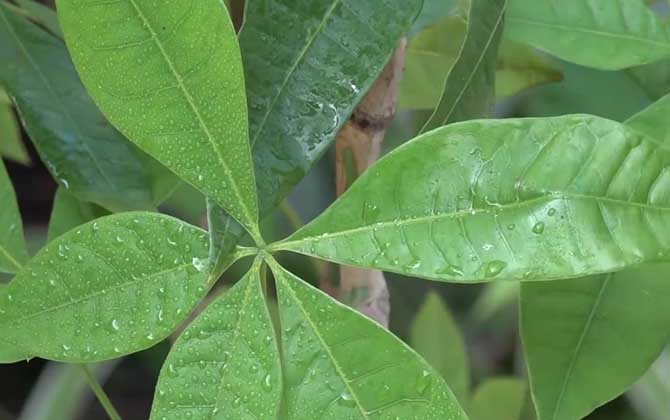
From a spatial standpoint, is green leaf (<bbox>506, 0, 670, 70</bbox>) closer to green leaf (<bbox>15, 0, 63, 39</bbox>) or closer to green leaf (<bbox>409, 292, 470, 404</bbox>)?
green leaf (<bbox>15, 0, 63, 39</bbox>)

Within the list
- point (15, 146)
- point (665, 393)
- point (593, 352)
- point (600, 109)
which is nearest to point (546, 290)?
point (593, 352)

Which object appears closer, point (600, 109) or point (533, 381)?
point (533, 381)

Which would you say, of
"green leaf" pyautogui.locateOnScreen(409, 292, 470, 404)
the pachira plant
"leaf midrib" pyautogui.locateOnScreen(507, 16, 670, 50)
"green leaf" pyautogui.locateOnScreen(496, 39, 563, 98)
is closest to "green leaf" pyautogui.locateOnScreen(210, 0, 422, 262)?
the pachira plant

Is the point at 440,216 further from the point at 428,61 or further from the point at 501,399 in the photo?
the point at 501,399

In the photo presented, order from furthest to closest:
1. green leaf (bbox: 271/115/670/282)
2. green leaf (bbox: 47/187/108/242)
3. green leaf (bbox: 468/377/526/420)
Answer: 1. green leaf (bbox: 468/377/526/420)
2. green leaf (bbox: 47/187/108/242)
3. green leaf (bbox: 271/115/670/282)

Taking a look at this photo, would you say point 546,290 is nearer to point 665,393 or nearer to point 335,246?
point 335,246

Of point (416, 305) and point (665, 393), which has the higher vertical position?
point (665, 393)
